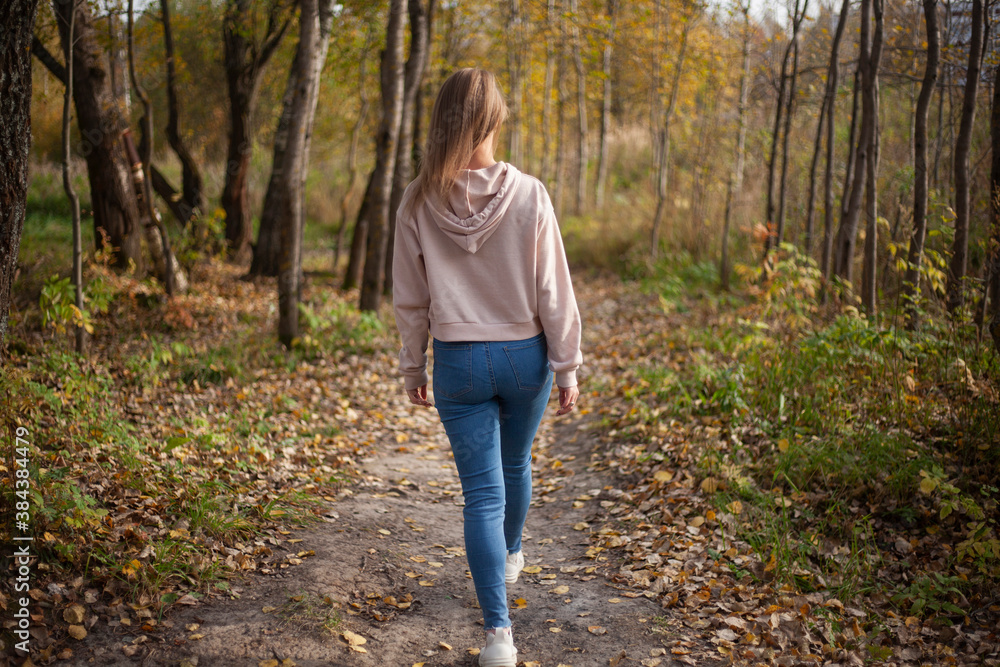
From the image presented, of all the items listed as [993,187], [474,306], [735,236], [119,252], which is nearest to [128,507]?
[474,306]

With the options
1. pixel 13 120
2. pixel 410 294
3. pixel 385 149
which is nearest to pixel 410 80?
pixel 385 149

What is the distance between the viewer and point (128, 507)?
3.29 metres

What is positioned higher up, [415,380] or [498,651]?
[415,380]

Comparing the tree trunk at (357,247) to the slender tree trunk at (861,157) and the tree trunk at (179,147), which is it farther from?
the slender tree trunk at (861,157)

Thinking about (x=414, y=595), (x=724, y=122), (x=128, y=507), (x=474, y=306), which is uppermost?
(x=724, y=122)

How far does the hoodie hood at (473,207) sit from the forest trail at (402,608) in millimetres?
1702

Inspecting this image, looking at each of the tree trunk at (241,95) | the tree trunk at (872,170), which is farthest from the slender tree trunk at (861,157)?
the tree trunk at (241,95)

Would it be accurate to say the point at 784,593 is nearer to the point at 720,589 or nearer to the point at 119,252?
the point at 720,589

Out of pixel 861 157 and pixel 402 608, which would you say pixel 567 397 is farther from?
pixel 861 157

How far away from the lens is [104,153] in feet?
25.7

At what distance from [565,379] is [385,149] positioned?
6.40 metres

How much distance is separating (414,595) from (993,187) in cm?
386

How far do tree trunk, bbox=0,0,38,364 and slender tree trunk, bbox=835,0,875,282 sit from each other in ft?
19.9

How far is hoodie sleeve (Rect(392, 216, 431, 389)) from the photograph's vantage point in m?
2.50
